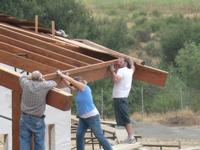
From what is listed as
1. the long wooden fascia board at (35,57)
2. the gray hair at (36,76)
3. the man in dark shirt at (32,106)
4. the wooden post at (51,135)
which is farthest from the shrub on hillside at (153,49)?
the gray hair at (36,76)

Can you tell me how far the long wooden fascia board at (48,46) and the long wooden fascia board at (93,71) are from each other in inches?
8.3

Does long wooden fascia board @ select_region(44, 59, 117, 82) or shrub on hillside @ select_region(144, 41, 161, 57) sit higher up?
shrub on hillside @ select_region(144, 41, 161, 57)

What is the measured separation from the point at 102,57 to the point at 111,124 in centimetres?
780

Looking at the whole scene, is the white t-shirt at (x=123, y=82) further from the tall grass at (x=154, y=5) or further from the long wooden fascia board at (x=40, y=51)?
the tall grass at (x=154, y=5)

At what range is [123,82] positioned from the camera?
47.8 feet

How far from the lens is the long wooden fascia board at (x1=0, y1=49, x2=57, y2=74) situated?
39.9 feet

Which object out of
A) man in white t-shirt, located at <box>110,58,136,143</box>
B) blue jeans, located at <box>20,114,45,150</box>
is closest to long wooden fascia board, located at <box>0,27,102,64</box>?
man in white t-shirt, located at <box>110,58,136,143</box>

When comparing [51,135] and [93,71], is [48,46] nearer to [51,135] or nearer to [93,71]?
[93,71]

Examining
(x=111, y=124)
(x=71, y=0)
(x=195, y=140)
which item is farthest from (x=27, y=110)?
(x=71, y=0)

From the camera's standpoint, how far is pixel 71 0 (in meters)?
44.3

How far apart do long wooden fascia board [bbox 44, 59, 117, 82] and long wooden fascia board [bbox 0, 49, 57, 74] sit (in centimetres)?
36

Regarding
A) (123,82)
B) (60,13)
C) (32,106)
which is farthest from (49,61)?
(60,13)

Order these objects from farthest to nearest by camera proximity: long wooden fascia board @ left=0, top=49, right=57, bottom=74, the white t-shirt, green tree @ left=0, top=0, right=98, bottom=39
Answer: green tree @ left=0, top=0, right=98, bottom=39 → the white t-shirt → long wooden fascia board @ left=0, top=49, right=57, bottom=74

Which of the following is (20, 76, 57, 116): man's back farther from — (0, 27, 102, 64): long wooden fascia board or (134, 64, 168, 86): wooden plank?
(134, 64, 168, 86): wooden plank
